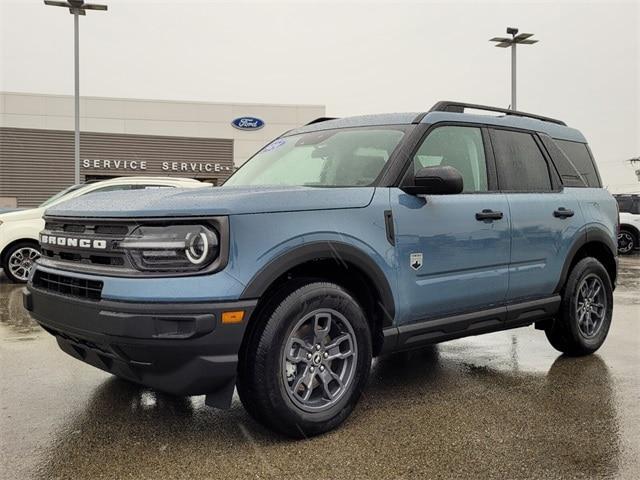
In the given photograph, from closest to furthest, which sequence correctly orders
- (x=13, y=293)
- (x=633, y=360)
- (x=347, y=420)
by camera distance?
(x=347, y=420) < (x=633, y=360) < (x=13, y=293)

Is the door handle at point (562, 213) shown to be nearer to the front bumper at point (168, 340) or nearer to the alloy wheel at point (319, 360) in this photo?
the alloy wheel at point (319, 360)

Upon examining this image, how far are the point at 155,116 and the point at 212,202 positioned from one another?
29.5 metres

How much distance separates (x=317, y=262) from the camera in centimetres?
352

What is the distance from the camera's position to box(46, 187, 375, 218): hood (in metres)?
3.07

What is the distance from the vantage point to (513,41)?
2066 centimetres

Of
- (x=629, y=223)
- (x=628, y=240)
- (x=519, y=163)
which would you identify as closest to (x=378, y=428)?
(x=519, y=163)

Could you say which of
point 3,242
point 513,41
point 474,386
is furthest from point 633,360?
point 513,41

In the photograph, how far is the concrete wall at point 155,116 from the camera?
→ 29688 millimetres

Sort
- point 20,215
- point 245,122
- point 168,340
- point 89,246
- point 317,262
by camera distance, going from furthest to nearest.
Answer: point 245,122 < point 20,215 < point 317,262 < point 89,246 < point 168,340

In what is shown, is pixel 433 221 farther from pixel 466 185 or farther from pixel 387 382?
pixel 387 382

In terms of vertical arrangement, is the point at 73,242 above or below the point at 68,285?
above

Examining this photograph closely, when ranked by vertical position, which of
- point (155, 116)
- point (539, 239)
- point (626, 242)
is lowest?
point (539, 239)

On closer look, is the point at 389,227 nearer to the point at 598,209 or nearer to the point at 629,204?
the point at 598,209

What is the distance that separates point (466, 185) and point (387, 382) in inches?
60.8
